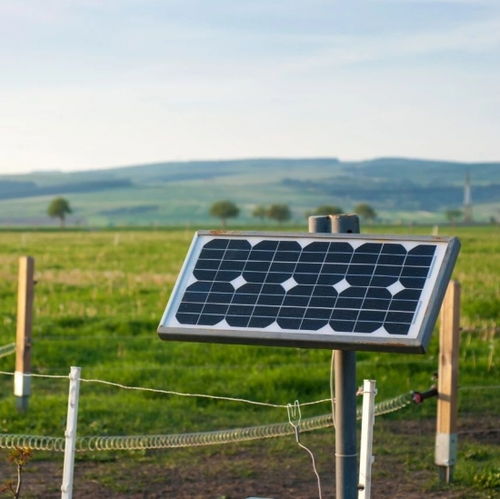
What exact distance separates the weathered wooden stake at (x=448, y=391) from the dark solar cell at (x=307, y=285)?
441cm

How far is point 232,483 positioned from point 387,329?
518 cm

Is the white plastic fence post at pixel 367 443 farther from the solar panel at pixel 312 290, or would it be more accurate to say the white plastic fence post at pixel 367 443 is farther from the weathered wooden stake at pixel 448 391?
the weathered wooden stake at pixel 448 391

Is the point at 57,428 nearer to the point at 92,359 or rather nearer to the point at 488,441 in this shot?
the point at 488,441

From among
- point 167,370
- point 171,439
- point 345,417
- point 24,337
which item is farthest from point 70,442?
point 167,370

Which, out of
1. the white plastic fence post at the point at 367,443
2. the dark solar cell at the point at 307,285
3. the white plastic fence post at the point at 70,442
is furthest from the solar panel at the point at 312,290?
the white plastic fence post at the point at 70,442

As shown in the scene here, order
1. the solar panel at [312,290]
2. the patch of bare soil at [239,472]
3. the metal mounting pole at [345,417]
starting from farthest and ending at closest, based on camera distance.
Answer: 1. the patch of bare soil at [239,472]
2. the metal mounting pole at [345,417]
3. the solar panel at [312,290]

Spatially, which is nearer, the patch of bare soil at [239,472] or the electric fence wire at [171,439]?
the patch of bare soil at [239,472]

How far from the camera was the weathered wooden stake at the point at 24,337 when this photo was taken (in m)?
13.8

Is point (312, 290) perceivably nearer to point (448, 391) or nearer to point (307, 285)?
point (307, 285)

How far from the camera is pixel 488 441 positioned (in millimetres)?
12992

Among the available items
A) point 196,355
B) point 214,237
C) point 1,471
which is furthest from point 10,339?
point 214,237

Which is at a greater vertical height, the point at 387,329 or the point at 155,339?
the point at 155,339

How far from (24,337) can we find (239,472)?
12.2 ft

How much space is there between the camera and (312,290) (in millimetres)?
6383
